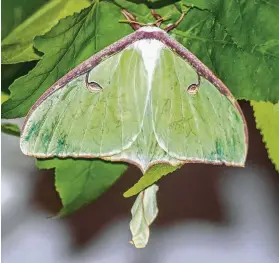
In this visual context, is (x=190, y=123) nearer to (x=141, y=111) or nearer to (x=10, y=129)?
(x=141, y=111)

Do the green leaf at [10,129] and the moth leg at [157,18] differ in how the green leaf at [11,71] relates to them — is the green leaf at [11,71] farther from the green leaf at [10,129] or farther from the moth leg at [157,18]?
the moth leg at [157,18]

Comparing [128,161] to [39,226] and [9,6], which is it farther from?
[39,226]

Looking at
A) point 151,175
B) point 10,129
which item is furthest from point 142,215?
point 10,129

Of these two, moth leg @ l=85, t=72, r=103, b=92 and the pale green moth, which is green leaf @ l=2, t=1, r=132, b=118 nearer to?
moth leg @ l=85, t=72, r=103, b=92

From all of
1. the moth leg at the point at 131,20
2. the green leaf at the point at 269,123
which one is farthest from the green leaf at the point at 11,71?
the green leaf at the point at 269,123

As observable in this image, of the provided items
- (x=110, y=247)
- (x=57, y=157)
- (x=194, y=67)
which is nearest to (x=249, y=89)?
(x=194, y=67)

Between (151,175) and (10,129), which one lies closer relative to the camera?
(151,175)
